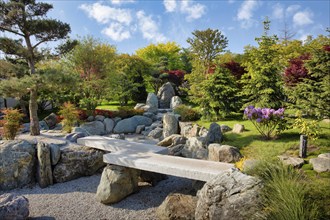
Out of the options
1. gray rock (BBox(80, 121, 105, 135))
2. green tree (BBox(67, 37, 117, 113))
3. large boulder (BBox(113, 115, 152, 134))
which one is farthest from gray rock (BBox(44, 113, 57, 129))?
green tree (BBox(67, 37, 117, 113))

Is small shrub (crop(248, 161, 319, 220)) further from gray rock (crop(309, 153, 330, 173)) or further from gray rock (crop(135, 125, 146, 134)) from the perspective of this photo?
gray rock (crop(135, 125, 146, 134))

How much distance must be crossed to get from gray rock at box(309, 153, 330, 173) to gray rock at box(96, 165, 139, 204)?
3710mm

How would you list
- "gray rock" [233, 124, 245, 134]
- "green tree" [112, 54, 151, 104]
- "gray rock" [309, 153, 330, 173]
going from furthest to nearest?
"green tree" [112, 54, 151, 104] < "gray rock" [233, 124, 245, 134] < "gray rock" [309, 153, 330, 173]

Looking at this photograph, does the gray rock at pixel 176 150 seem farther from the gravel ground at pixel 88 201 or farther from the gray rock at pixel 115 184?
the gray rock at pixel 115 184

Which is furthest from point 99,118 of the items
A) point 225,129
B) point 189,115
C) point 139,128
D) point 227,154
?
point 227,154

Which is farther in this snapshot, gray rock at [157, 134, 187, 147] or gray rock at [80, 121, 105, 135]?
gray rock at [80, 121, 105, 135]

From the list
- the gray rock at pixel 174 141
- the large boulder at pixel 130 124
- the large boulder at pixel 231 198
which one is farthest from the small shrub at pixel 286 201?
the large boulder at pixel 130 124

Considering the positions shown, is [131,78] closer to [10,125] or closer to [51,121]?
[51,121]

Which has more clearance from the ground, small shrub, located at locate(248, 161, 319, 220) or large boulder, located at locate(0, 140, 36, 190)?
small shrub, located at locate(248, 161, 319, 220)

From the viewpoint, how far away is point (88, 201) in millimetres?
4852

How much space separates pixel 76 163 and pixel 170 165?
291 centimetres

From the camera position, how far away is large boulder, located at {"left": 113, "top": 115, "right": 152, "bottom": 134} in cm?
1159

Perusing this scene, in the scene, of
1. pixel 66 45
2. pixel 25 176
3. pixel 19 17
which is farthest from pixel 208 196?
pixel 19 17

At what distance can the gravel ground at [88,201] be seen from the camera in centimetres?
433
